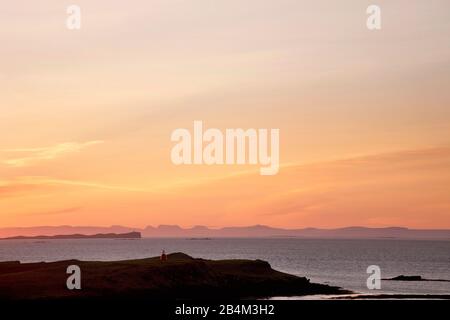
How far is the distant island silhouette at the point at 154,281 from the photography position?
72.2 meters

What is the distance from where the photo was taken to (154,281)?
8338cm

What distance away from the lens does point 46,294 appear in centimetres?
6956

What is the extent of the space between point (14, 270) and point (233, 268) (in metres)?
32.0

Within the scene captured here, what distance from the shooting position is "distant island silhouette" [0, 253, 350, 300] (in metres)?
72.2

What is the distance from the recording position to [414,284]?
133000 mm
